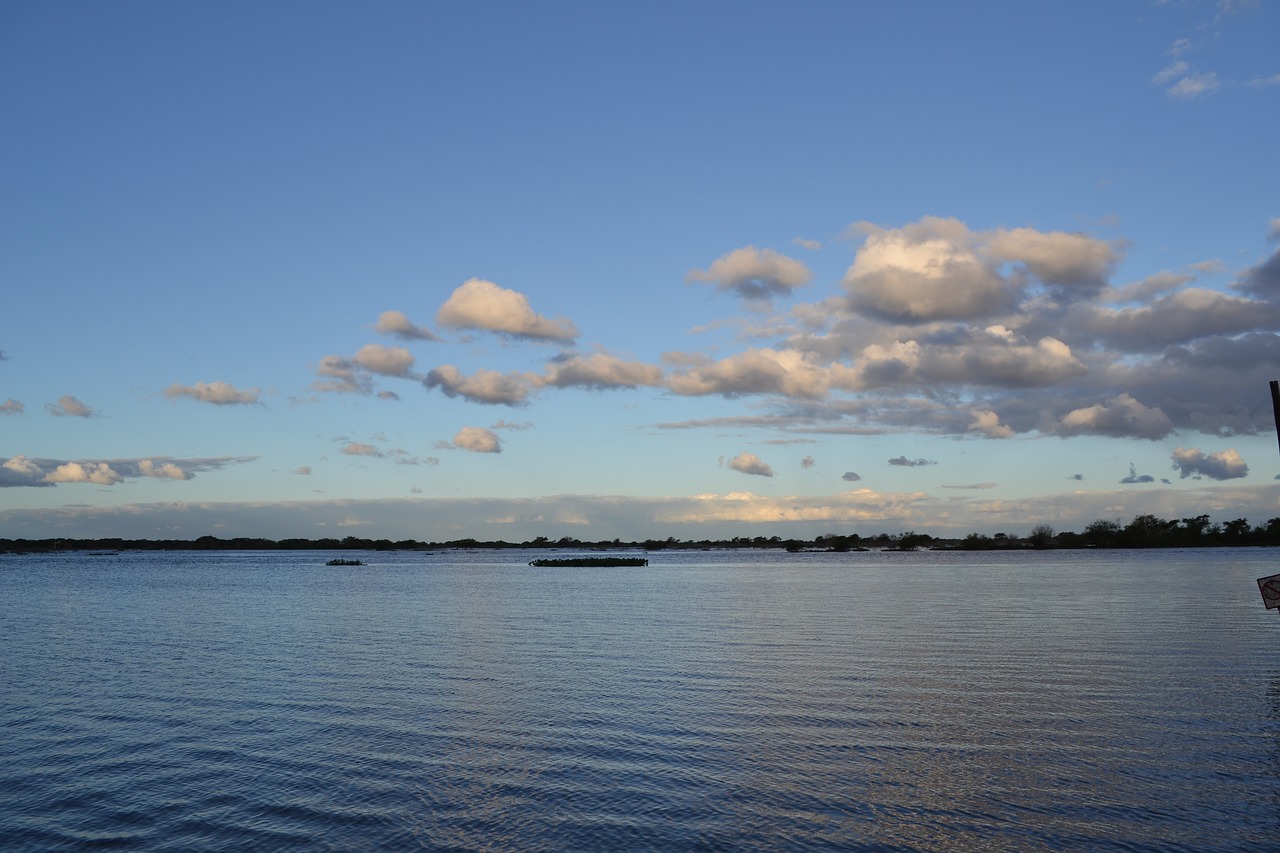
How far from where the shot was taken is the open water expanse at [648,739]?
1670 cm

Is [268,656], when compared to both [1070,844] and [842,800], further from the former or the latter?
[1070,844]

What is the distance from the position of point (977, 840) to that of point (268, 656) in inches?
1367

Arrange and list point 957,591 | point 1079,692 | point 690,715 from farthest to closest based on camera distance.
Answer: point 957,591 < point 1079,692 < point 690,715

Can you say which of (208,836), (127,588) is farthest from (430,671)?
(127,588)

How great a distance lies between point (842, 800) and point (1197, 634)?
36.4m

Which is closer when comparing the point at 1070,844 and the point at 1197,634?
the point at 1070,844

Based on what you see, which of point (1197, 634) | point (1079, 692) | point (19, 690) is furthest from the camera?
point (1197, 634)

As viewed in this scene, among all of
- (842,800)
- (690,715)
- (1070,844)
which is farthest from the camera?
(690,715)

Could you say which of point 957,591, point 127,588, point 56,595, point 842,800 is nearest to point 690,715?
point 842,800

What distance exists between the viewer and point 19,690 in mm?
32438

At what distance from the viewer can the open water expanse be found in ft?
54.8

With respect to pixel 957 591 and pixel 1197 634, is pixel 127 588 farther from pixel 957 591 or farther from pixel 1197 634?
pixel 1197 634

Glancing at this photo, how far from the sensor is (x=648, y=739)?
2355 centimetres

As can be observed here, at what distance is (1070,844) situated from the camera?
1547 centimetres
